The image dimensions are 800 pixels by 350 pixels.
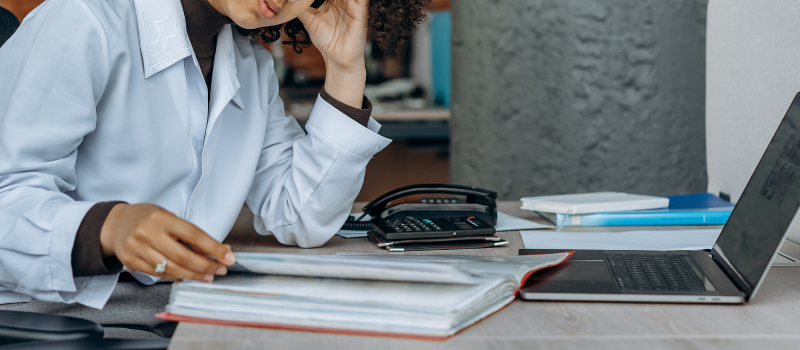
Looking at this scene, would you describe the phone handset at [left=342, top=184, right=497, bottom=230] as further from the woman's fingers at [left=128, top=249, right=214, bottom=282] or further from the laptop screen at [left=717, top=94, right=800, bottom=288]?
the woman's fingers at [left=128, top=249, right=214, bottom=282]

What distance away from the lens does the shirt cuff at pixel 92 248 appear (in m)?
0.65

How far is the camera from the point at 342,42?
3.59 feet

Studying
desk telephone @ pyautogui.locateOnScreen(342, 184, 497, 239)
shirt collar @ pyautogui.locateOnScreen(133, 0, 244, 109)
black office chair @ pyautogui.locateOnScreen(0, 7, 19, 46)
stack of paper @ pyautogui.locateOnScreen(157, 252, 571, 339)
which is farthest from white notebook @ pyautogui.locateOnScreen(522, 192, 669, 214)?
black office chair @ pyautogui.locateOnScreen(0, 7, 19, 46)

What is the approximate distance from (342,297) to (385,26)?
2.36 ft

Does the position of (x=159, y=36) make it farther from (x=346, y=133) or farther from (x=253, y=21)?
(x=346, y=133)

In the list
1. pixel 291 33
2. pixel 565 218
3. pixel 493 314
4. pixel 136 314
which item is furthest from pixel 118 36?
pixel 565 218

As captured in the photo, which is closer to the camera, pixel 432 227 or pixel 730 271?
pixel 730 271

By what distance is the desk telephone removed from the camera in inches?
37.6

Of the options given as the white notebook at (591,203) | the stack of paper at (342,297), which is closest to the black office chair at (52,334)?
the stack of paper at (342,297)

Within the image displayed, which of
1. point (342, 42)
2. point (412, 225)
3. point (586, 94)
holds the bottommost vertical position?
point (586, 94)

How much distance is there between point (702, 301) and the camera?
2.14 feet

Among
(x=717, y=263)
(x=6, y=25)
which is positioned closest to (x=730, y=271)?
(x=717, y=263)

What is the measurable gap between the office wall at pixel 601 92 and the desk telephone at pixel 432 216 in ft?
2.99

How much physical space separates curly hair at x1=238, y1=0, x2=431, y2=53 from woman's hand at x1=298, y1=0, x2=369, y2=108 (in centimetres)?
3
